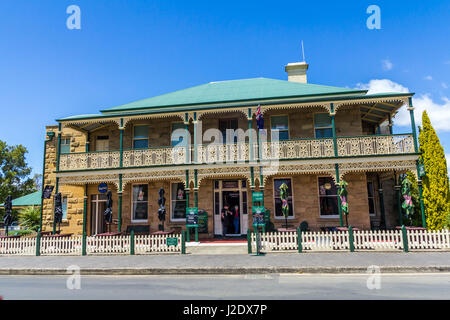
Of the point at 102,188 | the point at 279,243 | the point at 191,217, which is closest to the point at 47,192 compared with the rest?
the point at 102,188

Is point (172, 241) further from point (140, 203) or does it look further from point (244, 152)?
point (140, 203)

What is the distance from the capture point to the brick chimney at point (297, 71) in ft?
67.3

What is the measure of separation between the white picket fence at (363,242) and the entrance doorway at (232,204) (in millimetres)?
4177

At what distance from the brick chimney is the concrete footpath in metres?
13.3

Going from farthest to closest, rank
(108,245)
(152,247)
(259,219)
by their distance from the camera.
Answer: (108,245)
(152,247)
(259,219)

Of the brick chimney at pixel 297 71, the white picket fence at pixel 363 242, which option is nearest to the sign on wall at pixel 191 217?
the white picket fence at pixel 363 242

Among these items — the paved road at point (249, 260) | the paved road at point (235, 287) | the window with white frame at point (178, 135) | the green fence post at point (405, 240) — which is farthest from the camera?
the window with white frame at point (178, 135)

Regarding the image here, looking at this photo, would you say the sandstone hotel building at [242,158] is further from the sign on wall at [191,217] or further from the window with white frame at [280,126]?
the sign on wall at [191,217]

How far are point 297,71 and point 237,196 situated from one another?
10275mm

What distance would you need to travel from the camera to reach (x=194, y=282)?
7344 mm

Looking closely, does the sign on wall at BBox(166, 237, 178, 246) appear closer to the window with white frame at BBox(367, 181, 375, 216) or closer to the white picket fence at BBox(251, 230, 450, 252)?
the white picket fence at BBox(251, 230, 450, 252)

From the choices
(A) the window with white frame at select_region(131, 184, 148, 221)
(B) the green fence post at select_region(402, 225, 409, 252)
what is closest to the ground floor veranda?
(A) the window with white frame at select_region(131, 184, 148, 221)

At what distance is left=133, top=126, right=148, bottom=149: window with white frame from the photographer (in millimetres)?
17219

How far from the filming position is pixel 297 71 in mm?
20672
